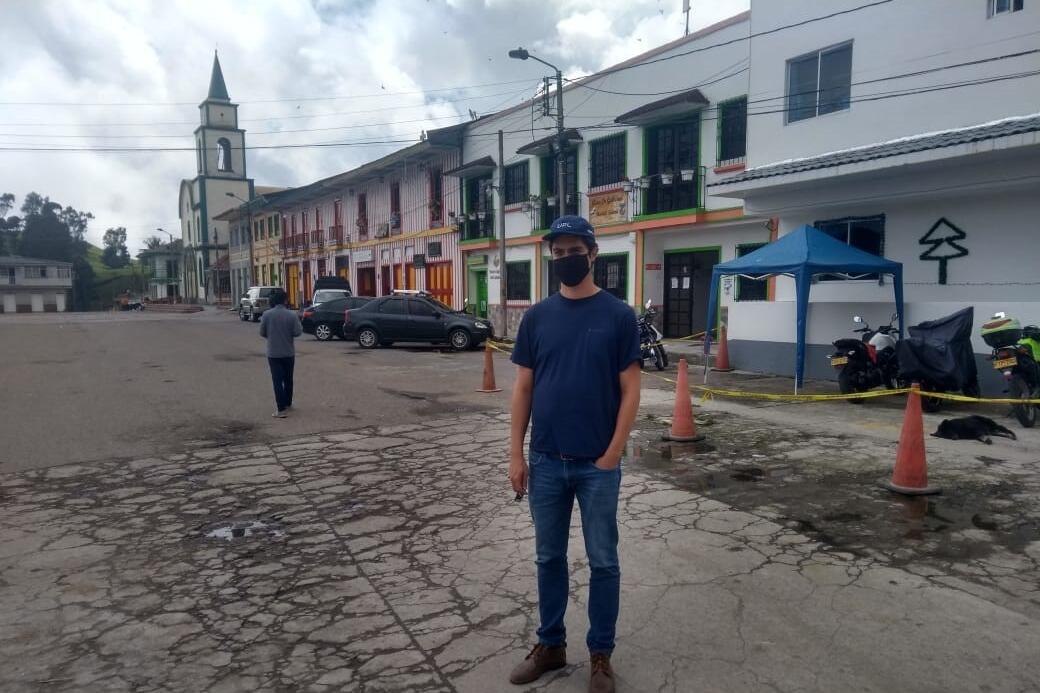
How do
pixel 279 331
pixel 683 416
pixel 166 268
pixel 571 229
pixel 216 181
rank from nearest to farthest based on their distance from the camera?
1. pixel 571 229
2. pixel 683 416
3. pixel 279 331
4. pixel 216 181
5. pixel 166 268

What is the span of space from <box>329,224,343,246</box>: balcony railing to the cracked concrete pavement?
36.4m

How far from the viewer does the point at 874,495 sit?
580 cm

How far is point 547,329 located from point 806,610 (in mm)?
2119

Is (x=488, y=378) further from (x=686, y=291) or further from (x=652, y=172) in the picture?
(x=652, y=172)

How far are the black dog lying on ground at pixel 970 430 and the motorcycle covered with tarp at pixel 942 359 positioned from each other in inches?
62.3

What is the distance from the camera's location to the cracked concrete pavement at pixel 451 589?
3.24 m

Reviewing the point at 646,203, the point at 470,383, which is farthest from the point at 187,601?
the point at 646,203

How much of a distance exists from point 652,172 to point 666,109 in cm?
197

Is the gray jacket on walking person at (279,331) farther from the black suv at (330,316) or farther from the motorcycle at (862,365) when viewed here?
the black suv at (330,316)

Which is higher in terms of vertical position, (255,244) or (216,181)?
(216,181)

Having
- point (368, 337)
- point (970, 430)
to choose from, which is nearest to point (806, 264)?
point (970, 430)

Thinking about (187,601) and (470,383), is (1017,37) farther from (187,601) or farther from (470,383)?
(187,601)

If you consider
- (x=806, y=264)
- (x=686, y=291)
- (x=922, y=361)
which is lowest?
(x=922, y=361)

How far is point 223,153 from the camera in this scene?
72938 mm
